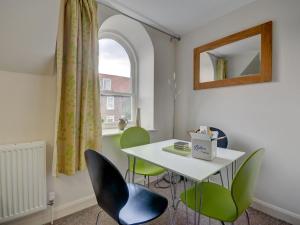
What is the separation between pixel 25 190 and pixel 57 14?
1534 mm

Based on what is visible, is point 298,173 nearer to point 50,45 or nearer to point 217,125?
point 217,125

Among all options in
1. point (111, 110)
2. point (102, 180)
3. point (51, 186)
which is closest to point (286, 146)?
point (102, 180)

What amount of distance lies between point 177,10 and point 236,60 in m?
0.98

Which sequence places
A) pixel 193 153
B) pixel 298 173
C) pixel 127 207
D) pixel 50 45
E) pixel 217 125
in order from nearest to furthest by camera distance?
pixel 127 207
pixel 193 153
pixel 50 45
pixel 298 173
pixel 217 125

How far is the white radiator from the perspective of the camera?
4.36 feet

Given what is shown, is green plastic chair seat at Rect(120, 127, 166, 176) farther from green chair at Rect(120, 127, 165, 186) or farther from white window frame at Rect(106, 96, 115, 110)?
white window frame at Rect(106, 96, 115, 110)

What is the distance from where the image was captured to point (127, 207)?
116 cm

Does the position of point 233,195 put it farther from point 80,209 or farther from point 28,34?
point 28,34

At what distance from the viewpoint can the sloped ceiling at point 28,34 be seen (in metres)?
1.25

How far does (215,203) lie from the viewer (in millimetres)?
1184

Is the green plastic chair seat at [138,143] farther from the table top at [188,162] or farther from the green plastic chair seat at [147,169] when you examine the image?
the table top at [188,162]

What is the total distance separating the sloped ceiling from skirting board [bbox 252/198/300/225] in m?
2.67

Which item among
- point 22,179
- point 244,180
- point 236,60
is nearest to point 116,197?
point 244,180

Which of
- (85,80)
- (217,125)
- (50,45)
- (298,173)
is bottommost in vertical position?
(298,173)
